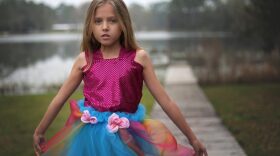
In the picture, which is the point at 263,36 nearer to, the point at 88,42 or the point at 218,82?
the point at 218,82

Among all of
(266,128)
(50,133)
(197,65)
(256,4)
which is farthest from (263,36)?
(50,133)

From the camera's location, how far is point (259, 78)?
11.7m

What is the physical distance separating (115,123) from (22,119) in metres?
5.50

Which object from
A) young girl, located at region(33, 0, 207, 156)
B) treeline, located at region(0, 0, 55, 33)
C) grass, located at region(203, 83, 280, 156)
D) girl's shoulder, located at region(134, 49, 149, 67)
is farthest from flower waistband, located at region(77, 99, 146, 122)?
treeline, located at region(0, 0, 55, 33)

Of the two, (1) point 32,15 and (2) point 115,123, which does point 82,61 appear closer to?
A: (2) point 115,123

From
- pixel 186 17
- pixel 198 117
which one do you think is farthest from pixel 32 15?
pixel 198 117

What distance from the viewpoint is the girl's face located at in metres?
2.35

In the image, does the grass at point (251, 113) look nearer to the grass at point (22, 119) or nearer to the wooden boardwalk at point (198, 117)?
the wooden boardwalk at point (198, 117)

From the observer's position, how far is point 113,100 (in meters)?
2.37

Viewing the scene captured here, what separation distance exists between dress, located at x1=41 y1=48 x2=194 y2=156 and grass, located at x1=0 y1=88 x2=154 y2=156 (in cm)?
296

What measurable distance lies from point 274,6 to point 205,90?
9.61 feet

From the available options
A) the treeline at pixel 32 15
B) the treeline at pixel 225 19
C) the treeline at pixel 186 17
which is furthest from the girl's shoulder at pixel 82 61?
the treeline at pixel 225 19

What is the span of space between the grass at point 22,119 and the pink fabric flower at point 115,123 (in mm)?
3122

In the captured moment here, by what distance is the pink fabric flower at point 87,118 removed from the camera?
235 centimetres
